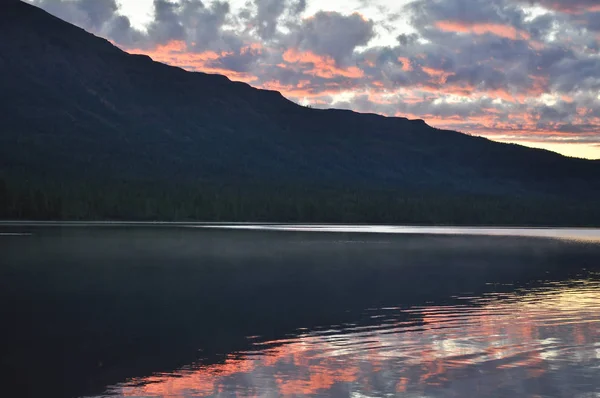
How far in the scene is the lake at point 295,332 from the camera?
21031 millimetres

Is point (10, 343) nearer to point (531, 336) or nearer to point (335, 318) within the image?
point (335, 318)

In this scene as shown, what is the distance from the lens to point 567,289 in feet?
151

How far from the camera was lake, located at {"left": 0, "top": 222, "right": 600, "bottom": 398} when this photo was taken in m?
21.0

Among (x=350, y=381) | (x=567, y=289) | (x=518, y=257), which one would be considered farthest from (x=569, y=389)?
(x=518, y=257)

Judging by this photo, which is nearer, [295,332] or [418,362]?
[418,362]

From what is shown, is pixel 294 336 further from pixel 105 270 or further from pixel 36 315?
pixel 105 270

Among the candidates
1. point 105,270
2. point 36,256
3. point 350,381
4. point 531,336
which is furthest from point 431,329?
point 36,256

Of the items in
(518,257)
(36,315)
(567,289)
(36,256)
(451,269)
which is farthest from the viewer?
(518,257)

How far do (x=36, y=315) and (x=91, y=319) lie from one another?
2334mm

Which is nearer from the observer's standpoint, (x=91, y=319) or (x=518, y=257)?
(x=91, y=319)

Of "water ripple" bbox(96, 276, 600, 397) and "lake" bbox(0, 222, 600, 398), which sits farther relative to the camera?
"lake" bbox(0, 222, 600, 398)

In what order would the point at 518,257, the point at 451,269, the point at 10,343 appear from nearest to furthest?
the point at 10,343
the point at 451,269
the point at 518,257

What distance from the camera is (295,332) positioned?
29484 mm

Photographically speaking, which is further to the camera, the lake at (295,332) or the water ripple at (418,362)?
the lake at (295,332)
